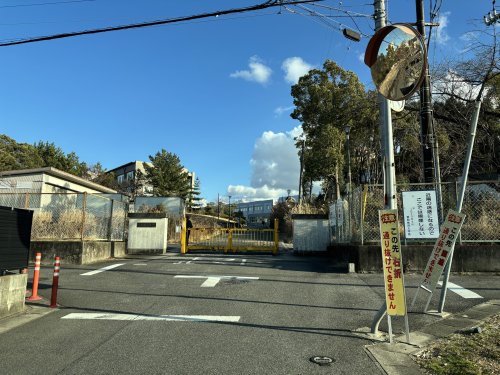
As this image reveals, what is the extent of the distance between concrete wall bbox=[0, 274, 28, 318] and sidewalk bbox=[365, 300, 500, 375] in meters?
5.97

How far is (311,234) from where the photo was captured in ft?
64.0

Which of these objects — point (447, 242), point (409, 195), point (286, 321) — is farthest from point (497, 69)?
point (286, 321)

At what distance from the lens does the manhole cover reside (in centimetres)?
498

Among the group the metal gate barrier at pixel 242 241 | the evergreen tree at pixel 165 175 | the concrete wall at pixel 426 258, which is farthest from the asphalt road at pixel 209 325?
the evergreen tree at pixel 165 175

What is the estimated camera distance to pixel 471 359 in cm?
498

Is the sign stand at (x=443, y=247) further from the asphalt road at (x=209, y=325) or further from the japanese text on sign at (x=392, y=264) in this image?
the japanese text on sign at (x=392, y=264)

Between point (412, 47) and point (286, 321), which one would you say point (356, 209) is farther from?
point (412, 47)

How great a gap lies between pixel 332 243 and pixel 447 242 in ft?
36.4

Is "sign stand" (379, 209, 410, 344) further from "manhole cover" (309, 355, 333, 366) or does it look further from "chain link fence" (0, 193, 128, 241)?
"chain link fence" (0, 193, 128, 241)

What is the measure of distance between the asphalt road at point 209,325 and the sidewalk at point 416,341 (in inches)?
7.3

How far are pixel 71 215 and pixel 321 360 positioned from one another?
1375 cm

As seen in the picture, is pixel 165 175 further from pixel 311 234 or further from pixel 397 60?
pixel 397 60

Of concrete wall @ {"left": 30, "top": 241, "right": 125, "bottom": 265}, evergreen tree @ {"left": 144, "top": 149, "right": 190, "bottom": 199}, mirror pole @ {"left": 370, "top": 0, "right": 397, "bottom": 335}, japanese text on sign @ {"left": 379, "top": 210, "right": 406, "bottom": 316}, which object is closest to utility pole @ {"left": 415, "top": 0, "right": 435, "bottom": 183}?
mirror pole @ {"left": 370, "top": 0, "right": 397, "bottom": 335}

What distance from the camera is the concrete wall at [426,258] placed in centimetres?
1166
